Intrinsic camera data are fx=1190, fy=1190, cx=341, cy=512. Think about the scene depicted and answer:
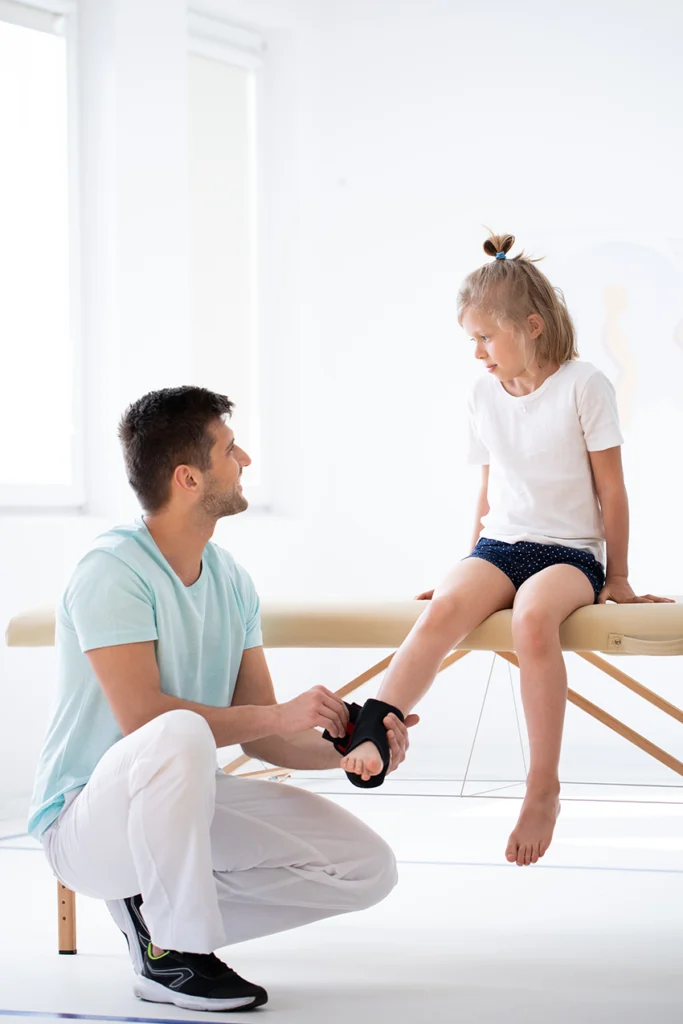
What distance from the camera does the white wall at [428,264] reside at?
12.9ft

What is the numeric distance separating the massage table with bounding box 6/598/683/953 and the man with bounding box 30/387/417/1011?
0.28 metres

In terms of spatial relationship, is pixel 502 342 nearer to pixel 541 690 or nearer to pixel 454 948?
pixel 541 690

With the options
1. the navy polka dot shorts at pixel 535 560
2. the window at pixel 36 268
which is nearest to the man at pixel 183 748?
the navy polka dot shorts at pixel 535 560

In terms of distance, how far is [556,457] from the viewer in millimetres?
2439

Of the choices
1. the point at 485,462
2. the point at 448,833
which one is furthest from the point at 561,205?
the point at 448,833

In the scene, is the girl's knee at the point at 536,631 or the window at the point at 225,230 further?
the window at the point at 225,230

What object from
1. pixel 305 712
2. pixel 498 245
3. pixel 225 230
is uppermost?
pixel 225 230

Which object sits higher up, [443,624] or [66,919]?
[443,624]

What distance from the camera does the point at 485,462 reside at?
8.79 feet

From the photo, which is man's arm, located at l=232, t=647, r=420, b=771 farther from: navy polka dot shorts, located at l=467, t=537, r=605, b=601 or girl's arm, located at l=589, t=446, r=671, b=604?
girl's arm, located at l=589, t=446, r=671, b=604

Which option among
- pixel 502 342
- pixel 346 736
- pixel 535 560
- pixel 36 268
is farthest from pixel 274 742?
pixel 36 268

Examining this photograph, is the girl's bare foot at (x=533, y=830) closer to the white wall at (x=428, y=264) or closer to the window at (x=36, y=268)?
the white wall at (x=428, y=264)

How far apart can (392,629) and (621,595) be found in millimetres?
458

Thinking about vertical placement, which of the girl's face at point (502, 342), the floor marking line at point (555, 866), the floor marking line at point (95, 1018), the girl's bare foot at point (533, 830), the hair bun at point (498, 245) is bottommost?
the floor marking line at point (555, 866)
